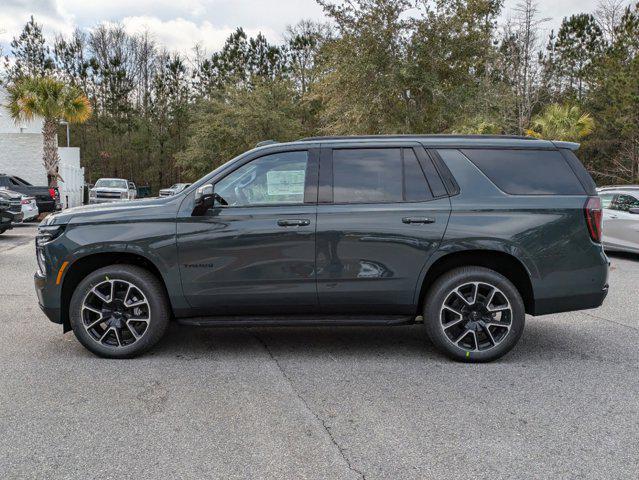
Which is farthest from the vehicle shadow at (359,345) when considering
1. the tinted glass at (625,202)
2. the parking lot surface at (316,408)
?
the tinted glass at (625,202)

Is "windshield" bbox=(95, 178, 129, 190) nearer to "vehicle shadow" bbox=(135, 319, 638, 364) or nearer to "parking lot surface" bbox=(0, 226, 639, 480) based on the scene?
"parking lot surface" bbox=(0, 226, 639, 480)

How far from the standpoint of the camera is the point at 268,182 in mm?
5223

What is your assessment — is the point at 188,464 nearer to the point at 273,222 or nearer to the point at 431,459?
the point at 431,459

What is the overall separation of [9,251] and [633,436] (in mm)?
12890

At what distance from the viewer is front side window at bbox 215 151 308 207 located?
5.18 meters

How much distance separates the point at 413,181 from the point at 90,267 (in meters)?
2.96

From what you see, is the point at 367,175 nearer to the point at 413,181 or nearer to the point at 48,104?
the point at 413,181

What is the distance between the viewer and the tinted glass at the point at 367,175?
5.16m

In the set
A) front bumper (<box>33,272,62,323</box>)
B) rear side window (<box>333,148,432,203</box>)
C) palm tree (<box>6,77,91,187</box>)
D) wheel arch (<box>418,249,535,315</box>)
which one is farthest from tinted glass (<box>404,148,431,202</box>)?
palm tree (<box>6,77,91,187</box>)

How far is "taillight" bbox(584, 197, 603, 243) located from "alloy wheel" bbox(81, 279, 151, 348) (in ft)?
12.5

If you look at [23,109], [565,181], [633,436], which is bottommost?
[633,436]

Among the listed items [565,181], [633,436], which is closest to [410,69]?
[565,181]

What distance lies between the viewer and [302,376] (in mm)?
4758

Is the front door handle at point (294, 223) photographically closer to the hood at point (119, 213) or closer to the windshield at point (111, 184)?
the hood at point (119, 213)
